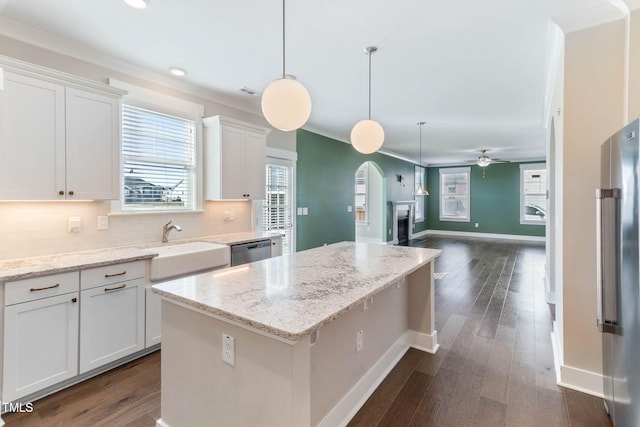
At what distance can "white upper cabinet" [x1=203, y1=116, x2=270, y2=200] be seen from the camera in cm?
369

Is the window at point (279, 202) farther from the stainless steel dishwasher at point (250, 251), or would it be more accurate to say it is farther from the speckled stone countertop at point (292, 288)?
the speckled stone countertop at point (292, 288)

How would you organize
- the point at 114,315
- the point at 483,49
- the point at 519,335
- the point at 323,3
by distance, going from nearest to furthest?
1. the point at 323,3
2. the point at 114,315
3. the point at 483,49
4. the point at 519,335

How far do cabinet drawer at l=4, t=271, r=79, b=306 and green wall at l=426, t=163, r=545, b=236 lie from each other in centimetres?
1117

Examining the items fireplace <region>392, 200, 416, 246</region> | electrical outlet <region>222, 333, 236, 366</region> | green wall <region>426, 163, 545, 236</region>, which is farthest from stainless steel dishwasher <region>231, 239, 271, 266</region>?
green wall <region>426, 163, 545, 236</region>

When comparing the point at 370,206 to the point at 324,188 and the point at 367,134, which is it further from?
the point at 367,134

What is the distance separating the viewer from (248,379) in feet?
4.58

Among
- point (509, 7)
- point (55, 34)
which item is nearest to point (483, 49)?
point (509, 7)

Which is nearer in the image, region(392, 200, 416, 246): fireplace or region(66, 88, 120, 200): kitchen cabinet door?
region(66, 88, 120, 200): kitchen cabinet door

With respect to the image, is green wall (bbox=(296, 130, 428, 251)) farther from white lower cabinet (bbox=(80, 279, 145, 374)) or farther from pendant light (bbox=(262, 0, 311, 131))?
pendant light (bbox=(262, 0, 311, 131))

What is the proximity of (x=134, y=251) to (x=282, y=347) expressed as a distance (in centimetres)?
214

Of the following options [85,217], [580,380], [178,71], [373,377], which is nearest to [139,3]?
[178,71]

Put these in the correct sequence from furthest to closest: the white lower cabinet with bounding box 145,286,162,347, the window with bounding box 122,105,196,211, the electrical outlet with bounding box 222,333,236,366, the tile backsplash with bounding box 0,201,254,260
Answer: the window with bounding box 122,105,196,211 → the white lower cabinet with bounding box 145,286,162,347 → the tile backsplash with bounding box 0,201,254,260 → the electrical outlet with bounding box 222,333,236,366

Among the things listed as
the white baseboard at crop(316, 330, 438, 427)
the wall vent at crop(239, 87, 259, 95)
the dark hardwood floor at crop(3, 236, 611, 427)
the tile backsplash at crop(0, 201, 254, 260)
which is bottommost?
the dark hardwood floor at crop(3, 236, 611, 427)

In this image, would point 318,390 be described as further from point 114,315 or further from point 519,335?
point 519,335
